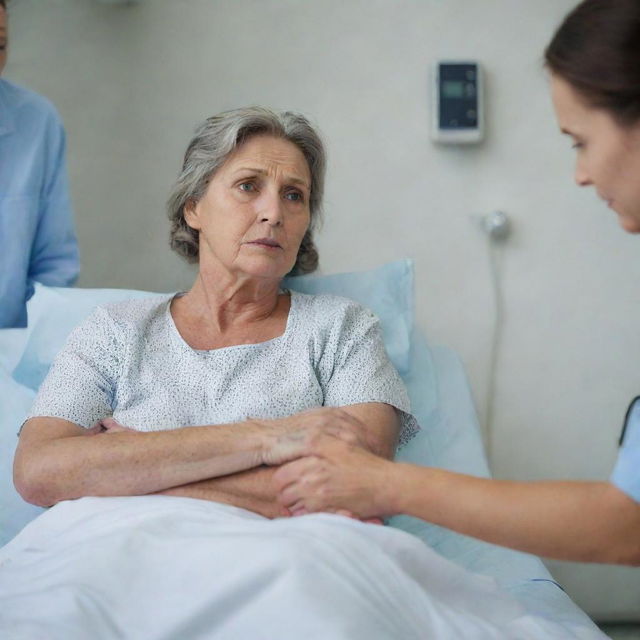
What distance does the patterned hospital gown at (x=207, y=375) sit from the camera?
65.0 inches

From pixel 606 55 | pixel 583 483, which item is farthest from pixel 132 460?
pixel 606 55

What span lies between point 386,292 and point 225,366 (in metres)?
0.58

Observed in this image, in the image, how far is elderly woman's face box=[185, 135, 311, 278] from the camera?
5.71 feet

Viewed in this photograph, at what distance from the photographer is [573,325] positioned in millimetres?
2494

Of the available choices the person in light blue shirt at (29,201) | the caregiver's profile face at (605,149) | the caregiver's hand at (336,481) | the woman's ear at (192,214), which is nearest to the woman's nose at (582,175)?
the caregiver's profile face at (605,149)

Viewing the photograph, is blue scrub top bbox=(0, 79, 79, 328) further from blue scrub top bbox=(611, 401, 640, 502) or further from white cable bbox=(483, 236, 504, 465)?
blue scrub top bbox=(611, 401, 640, 502)

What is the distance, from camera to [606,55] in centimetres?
105

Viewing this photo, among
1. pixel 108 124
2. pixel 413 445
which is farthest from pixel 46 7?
pixel 413 445

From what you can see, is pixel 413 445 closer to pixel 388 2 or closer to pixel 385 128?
pixel 385 128

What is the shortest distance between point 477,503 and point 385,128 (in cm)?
147

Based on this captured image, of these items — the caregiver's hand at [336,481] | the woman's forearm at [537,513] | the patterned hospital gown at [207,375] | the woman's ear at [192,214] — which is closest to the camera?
the woman's forearm at [537,513]

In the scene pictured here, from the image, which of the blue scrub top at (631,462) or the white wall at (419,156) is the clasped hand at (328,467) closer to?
the blue scrub top at (631,462)

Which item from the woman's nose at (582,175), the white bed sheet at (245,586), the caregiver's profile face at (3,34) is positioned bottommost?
the white bed sheet at (245,586)

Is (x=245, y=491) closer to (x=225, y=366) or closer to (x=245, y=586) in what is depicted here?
(x=225, y=366)
